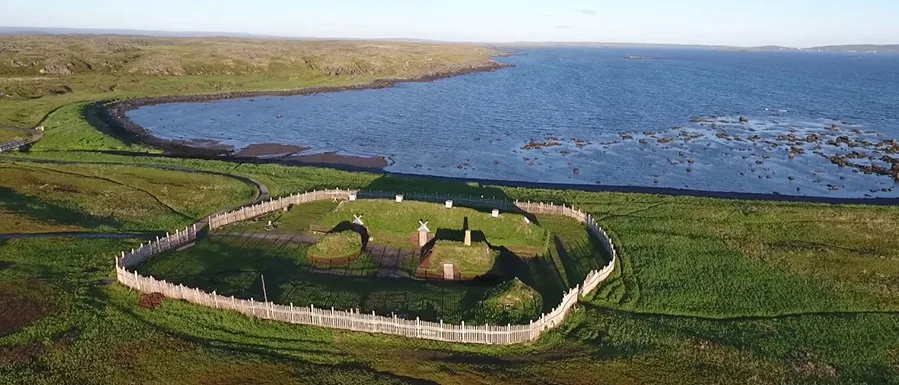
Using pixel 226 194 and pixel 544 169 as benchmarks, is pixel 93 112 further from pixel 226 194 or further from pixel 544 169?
pixel 544 169

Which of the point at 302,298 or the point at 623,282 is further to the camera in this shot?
the point at 623,282

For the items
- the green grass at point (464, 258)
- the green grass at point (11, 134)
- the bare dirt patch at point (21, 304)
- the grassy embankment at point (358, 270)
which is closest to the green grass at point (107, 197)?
the grassy embankment at point (358, 270)

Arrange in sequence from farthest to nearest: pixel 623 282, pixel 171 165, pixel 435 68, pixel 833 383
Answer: pixel 435 68 < pixel 171 165 < pixel 623 282 < pixel 833 383

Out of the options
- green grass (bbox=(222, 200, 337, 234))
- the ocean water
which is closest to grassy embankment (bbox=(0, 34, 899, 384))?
green grass (bbox=(222, 200, 337, 234))

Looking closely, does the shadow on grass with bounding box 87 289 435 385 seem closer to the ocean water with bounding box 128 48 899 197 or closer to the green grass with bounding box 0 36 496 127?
the ocean water with bounding box 128 48 899 197

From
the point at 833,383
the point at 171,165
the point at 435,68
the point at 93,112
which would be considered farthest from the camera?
the point at 435,68

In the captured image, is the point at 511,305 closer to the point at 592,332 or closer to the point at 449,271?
the point at 592,332

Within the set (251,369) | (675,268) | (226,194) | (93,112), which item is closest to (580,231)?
(675,268)
